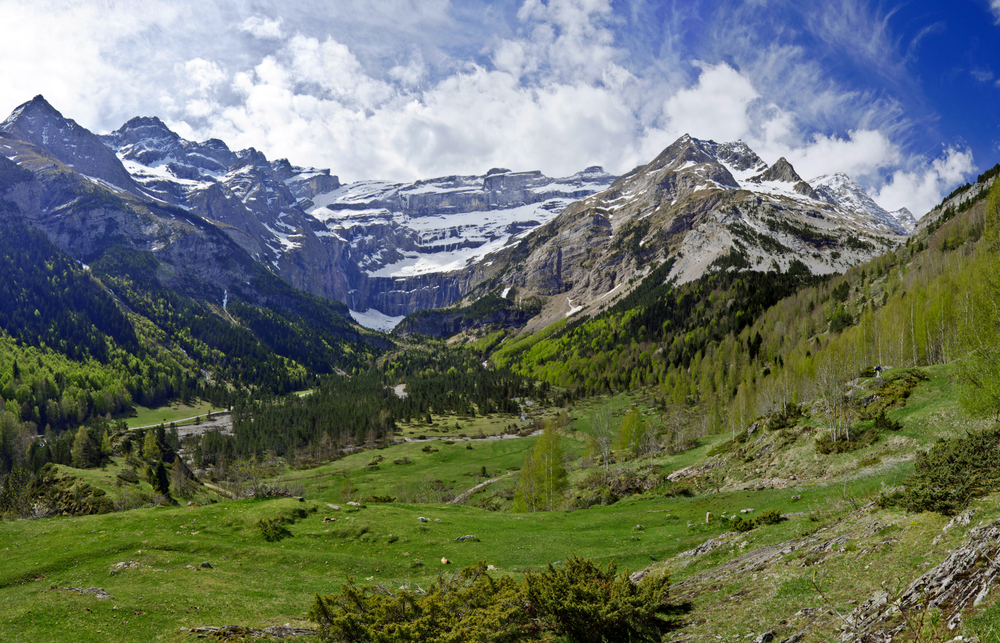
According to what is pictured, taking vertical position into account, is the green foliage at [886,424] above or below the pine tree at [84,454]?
above

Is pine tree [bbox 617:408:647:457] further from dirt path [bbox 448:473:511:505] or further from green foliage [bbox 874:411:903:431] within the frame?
green foliage [bbox 874:411:903:431]

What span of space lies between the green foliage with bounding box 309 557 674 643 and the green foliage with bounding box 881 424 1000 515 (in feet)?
36.9

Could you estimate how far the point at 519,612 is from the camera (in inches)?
798

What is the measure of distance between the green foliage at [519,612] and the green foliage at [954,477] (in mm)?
11233

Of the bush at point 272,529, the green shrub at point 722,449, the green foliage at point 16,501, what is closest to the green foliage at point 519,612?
the bush at point 272,529

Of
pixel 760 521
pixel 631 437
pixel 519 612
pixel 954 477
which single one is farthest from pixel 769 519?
pixel 631 437

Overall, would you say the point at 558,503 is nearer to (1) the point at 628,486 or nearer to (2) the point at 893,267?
(1) the point at 628,486

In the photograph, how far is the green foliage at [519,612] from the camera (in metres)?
18.7

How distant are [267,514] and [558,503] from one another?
39.9m

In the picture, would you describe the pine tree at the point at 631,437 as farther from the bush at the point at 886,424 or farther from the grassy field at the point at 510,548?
the bush at the point at 886,424

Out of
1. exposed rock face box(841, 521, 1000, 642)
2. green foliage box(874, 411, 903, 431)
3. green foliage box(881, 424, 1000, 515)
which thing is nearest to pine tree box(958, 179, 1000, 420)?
green foliage box(881, 424, 1000, 515)

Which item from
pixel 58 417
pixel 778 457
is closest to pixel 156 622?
pixel 778 457

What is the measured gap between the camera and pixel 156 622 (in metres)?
22.4

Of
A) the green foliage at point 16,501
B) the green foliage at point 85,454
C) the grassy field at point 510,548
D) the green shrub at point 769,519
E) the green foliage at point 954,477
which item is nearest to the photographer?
the grassy field at point 510,548
